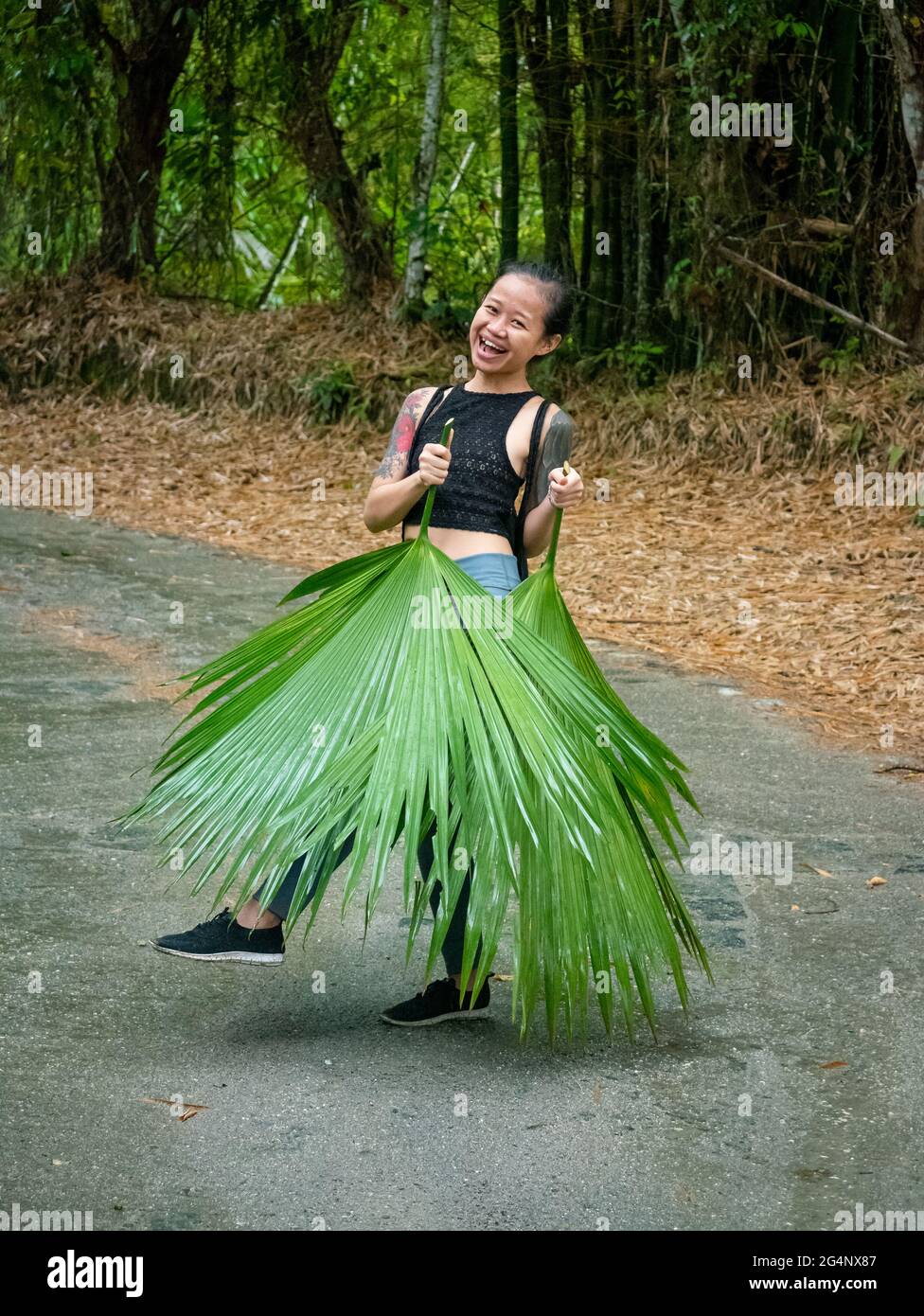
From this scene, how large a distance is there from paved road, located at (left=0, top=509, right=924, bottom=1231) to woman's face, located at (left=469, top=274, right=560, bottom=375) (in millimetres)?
1304

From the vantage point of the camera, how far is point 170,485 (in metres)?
8.64

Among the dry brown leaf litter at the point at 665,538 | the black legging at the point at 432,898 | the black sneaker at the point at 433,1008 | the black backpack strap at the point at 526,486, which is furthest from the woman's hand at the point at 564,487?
the dry brown leaf litter at the point at 665,538

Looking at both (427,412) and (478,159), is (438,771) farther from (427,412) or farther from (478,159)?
(478,159)

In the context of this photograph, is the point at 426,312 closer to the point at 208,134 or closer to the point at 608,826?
the point at 208,134

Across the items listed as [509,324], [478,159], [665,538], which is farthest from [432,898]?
[478,159]

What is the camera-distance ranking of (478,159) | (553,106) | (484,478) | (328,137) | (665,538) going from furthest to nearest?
(478,159) → (328,137) → (553,106) → (665,538) → (484,478)

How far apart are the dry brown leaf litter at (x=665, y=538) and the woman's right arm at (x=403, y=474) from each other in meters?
2.32

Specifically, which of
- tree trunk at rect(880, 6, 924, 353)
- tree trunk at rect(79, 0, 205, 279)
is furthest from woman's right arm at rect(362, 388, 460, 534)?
tree trunk at rect(79, 0, 205, 279)

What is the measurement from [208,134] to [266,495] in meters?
3.68

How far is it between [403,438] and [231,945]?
3.50 ft

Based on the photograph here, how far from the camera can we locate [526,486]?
9.68 feet

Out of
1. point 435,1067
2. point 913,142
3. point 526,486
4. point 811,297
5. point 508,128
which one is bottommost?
point 435,1067

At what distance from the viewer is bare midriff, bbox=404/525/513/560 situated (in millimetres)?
2893

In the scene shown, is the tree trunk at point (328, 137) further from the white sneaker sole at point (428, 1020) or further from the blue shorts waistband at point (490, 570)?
the white sneaker sole at point (428, 1020)
